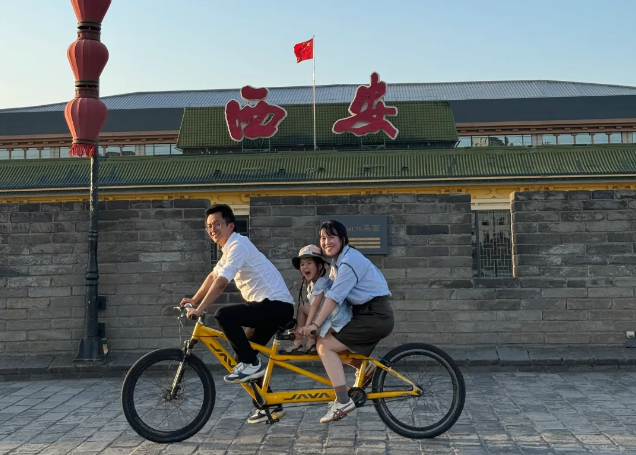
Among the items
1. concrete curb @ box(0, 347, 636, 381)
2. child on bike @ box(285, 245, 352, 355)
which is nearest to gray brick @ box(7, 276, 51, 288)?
concrete curb @ box(0, 347, 636, 381)

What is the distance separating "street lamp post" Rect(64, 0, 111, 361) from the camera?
350 inches

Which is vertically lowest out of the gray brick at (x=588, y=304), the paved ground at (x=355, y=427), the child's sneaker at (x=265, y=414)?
the paved ground at (x=355, y=427)

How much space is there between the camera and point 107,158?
388 inches

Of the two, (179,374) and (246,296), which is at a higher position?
(246,296)

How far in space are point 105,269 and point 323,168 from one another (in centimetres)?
347

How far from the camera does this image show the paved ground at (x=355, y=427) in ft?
16.4

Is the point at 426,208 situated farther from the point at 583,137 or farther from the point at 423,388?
the point at 583,137

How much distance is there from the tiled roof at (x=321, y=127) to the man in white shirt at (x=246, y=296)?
901cm

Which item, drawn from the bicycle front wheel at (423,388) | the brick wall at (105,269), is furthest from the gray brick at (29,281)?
the bicycle front wheel at (423,388)

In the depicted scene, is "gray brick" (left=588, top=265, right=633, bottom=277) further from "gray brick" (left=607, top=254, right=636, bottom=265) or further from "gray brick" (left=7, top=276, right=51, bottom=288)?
"gray brick" (left=7, top=276, right=51, bottom=288)

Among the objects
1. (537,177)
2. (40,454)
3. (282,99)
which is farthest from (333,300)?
(282,99)

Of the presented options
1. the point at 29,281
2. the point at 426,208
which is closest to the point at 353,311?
the point at 426,208

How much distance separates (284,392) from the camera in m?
5.24

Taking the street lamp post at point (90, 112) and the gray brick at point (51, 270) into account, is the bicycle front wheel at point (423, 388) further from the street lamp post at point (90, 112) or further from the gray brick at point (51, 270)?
the gray brick at point (51, 270)
